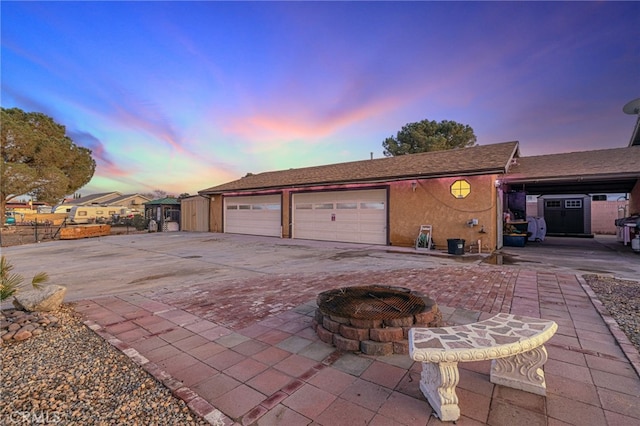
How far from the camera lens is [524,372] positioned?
2123mm

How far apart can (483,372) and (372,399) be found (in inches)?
42.4

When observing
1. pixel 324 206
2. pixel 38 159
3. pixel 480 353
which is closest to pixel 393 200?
pixel 324 206

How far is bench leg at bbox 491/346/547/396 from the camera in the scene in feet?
6.82

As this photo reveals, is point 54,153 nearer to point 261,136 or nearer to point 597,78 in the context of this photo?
point 261,136

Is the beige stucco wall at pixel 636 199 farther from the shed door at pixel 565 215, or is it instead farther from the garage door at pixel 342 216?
the garage door at pixel 342 216

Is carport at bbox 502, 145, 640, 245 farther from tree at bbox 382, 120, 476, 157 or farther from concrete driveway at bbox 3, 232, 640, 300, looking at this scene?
tree at bbox 382, 120, 476, 157

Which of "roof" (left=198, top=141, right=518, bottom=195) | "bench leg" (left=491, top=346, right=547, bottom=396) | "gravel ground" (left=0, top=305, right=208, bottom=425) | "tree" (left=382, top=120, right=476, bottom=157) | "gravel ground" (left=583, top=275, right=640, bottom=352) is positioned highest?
"tree" (left=382, top=120, right=476, bottom=157)

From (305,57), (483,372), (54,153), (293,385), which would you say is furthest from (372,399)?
(54,153)

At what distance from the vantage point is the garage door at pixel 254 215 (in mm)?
15320

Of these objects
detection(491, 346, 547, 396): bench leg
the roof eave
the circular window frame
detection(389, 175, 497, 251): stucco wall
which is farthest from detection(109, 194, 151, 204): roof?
detection(491, 346, 547, 396): bench leg

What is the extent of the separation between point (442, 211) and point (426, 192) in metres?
0.93

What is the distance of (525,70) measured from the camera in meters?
9.55

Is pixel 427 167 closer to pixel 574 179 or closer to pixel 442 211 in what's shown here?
pixel 442 211

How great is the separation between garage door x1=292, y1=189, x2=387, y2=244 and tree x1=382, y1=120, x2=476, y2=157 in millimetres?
11892
